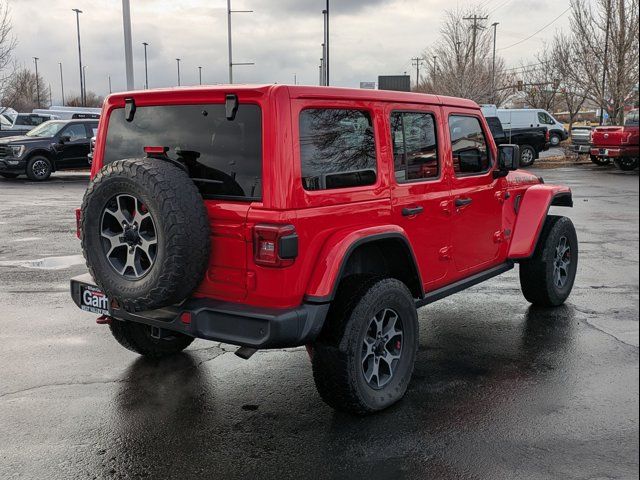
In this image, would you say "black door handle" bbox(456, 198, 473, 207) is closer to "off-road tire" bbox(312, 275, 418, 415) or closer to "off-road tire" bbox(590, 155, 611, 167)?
"off-road tire" bbox(312, 275, 418, 415)

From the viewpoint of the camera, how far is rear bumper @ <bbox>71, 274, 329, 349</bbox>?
3.34 meters

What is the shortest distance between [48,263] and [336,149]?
18.9 feet

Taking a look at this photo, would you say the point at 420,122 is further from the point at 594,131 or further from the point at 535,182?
the point at 594,131

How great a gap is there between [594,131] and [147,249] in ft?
73.9

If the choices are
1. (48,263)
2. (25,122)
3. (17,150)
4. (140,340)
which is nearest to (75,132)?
(17,150)

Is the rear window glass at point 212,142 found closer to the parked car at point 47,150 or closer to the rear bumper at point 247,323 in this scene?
the rear bumper at point 247,323

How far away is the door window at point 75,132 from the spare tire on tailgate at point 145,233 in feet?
59.3

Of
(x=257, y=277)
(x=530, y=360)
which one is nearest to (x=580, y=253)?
(x=530, y=360)

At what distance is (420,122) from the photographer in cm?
446

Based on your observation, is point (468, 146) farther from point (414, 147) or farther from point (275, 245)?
point (275, 245)

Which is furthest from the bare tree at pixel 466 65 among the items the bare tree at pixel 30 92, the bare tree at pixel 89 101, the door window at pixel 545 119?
the bare tree at pixel 89 101

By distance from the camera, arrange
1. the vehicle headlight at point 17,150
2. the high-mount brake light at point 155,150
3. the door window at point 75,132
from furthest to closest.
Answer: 1. the door window at point 75,132
2. the vehicle headlight at point 17,150
3. the high-mount brake light at point 155,150

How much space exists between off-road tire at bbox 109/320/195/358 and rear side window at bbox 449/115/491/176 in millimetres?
2434

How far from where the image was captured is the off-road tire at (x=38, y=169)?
19531 millimetres
